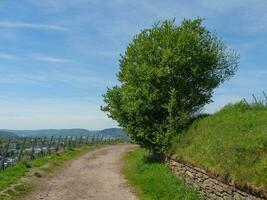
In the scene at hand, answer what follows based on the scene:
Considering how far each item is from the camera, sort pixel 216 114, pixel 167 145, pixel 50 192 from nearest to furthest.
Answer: pixel 50 192 < pixel 216 114 < pixel 167 145

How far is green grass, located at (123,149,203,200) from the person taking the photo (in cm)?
2055

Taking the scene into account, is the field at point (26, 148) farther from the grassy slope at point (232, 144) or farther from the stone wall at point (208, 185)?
the stone wall at point (208, 185)

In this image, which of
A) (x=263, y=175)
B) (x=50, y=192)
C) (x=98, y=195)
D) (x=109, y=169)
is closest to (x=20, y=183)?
(x=50, y=192)

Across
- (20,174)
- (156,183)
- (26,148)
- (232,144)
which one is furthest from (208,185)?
(26,148)

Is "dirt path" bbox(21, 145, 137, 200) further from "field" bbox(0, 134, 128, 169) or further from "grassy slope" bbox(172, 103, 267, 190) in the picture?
"field" bbox(0, 134, 128, 169)

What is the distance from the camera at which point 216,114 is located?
26656 mm

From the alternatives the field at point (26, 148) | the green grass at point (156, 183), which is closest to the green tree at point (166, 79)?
the green grass at point (156, 183)

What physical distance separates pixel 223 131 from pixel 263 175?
21.8 ft

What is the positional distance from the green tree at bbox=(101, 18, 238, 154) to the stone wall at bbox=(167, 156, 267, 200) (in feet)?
18.5

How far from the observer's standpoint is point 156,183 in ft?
76.3

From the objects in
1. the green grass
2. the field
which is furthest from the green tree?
the field

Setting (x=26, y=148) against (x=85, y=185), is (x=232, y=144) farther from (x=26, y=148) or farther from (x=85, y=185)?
(x=26, y=148)

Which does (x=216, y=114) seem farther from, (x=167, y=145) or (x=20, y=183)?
(x=20, y=183)

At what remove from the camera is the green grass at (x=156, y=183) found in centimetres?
2055
